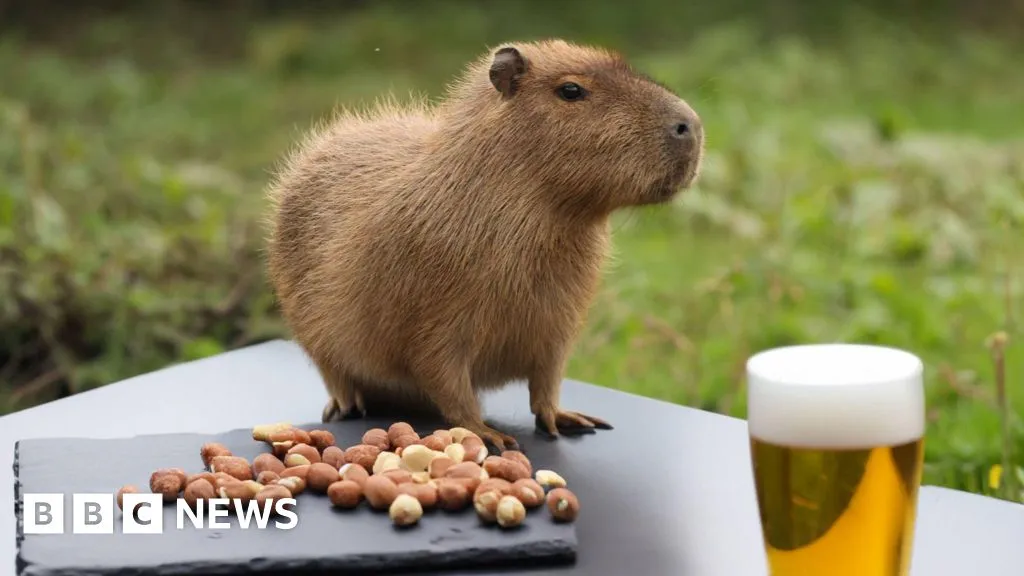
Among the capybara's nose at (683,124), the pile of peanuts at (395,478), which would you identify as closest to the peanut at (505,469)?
the pile of peanuts at (395,478)

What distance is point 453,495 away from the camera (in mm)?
1991

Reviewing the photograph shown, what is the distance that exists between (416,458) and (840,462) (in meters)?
0.64

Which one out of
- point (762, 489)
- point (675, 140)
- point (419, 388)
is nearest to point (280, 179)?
point (419, 388)

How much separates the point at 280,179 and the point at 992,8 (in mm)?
5835

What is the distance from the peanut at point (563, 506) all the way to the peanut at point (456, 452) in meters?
0.18

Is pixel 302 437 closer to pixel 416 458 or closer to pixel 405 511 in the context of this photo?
pixel 416 458

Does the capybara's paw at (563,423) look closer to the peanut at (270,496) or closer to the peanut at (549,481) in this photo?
the peanut at (549,481)

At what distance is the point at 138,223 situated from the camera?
15.2ft

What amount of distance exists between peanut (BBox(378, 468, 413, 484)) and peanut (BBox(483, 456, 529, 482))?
11 centimetres

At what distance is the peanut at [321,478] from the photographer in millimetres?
2078

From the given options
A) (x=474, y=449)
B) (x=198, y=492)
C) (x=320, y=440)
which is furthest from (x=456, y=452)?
(x=198, y=492)

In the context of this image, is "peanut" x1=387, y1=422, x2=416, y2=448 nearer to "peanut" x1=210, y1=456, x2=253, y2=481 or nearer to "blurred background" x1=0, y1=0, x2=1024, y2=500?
"peanut" x1=210, y1=456, x2=253, y2=481

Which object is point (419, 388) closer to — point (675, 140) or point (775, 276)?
point (675, 140)

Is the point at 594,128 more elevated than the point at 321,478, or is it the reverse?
the point at 594,128
